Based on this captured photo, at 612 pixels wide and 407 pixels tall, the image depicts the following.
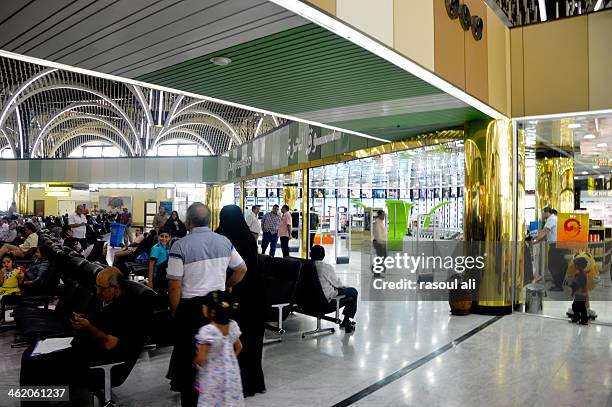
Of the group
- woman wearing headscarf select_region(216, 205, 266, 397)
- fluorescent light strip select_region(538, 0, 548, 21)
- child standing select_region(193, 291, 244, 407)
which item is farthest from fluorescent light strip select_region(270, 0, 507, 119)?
fluorescent light strip select_region(538, 0, 548, 21)

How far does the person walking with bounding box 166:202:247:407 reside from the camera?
138 inches

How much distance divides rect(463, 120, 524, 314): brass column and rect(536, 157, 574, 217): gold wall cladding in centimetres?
110

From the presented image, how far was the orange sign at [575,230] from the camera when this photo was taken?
25.0 feet

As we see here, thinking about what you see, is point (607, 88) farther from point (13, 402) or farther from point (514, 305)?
point (13, 402)

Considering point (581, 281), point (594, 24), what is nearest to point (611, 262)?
point (581, 281)

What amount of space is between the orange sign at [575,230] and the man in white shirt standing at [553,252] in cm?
31

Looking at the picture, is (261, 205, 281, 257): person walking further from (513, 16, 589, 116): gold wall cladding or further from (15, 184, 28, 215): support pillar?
(15, 184, 28, 215): support pillar

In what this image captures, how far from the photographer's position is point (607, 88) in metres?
6.90

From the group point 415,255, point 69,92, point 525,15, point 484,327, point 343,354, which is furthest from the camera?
point 69,92

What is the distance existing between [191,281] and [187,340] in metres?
0.42

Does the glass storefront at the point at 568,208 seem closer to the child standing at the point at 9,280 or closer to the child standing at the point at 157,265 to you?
the child standing at the point at 157,265

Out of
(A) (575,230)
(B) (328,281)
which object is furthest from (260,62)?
(A) (575,230)

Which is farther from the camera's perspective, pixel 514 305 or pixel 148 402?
pixel 514 305

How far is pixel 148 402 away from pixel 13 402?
102 centimetres
